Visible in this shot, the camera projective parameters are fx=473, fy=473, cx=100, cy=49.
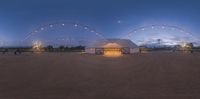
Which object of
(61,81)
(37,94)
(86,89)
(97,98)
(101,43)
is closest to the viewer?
(97,98)

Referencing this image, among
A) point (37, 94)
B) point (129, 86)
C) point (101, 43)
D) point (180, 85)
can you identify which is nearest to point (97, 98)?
point (37, 94)

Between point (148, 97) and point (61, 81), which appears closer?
point (148, 97)

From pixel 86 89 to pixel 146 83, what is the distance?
353 cm

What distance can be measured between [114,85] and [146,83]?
1.70 m

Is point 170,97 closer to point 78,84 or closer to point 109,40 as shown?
point 78,84

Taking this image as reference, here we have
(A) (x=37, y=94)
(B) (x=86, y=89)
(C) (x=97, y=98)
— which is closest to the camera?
(C) (x=97, y=98)

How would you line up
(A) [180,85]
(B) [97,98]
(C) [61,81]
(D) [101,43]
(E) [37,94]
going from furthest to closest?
1. (D) [101,43]
2. (C) [61,81]
3. (A) [180,85]
4. (E) [37,94]
5. (B) [97,98]

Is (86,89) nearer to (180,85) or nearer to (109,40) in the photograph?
(180,85)

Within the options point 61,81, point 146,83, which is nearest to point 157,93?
point 146,83

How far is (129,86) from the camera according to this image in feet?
64.1

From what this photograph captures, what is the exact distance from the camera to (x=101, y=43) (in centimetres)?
10888

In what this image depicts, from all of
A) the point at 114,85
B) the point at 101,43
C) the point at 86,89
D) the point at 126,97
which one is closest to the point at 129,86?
the point at 114,85

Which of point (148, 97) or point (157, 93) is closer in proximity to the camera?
point (148, 97)

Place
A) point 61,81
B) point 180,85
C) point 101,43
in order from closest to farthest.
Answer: point 180,85 < point 61,81 < point 101,43
